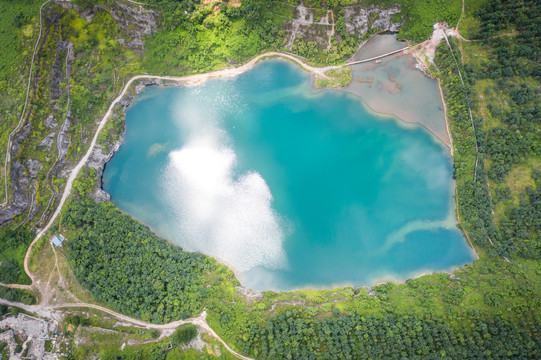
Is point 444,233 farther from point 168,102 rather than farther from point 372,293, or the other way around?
point 168,102

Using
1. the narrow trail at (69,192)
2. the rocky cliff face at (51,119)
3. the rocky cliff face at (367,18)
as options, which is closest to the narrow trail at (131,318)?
the narrow trail at (69,192)

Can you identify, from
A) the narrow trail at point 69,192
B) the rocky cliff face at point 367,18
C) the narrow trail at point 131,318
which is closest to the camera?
the narrow trail at point 131,318

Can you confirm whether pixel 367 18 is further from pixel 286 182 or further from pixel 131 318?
pixel 131 318

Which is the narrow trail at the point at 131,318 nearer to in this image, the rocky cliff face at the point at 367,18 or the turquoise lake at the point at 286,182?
the turquoise lake at the point at 286,182

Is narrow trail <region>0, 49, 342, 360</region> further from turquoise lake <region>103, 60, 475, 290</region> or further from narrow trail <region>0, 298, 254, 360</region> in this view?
turquoise lake <region>103, 60, 475, 290</region>

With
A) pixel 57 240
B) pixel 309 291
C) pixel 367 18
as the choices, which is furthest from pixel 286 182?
pixel 57 240

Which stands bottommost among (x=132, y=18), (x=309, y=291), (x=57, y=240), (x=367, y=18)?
(x=309, y=291)
